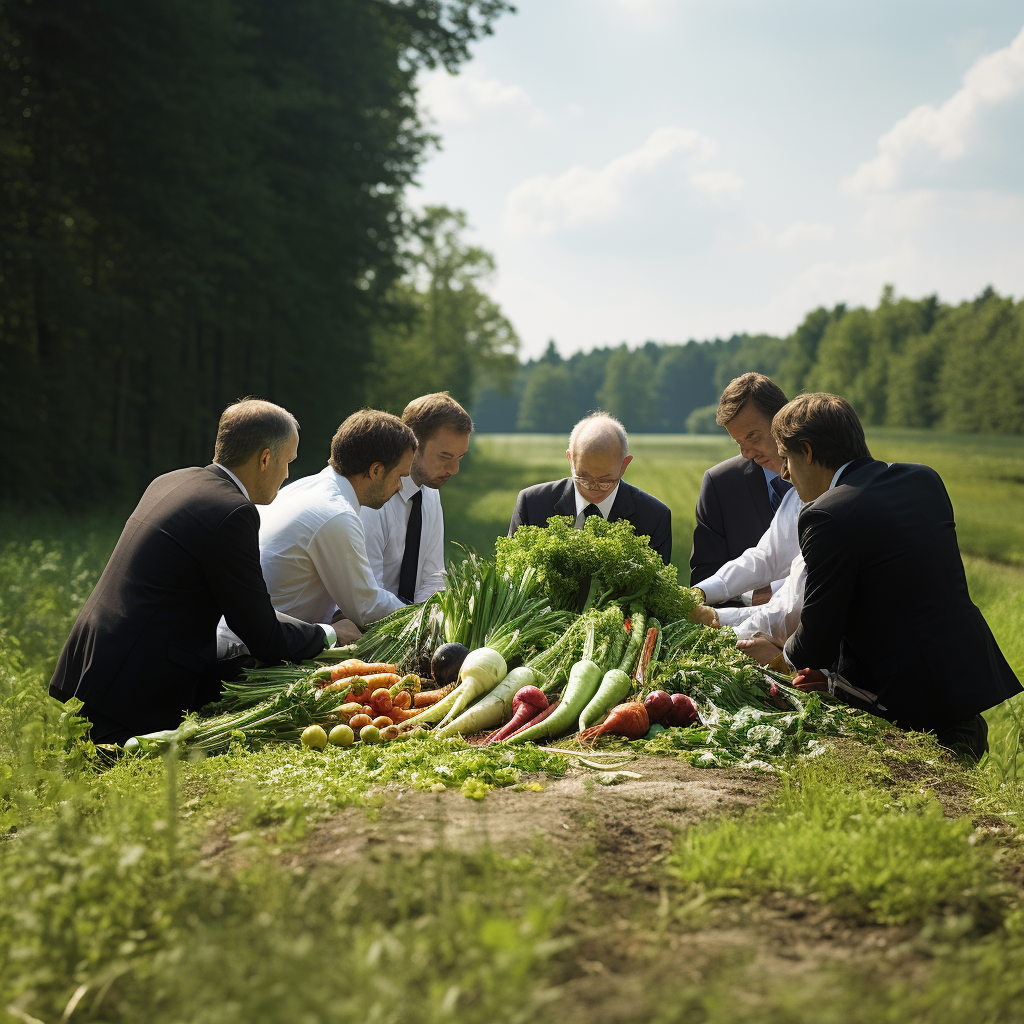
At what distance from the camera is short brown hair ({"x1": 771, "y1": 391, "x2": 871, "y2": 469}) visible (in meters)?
4.27

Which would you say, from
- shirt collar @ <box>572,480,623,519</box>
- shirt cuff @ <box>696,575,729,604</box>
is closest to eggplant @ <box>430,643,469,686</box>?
shirt cuff @ <box>696,575,729,604</box>

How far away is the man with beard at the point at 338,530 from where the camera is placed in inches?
200

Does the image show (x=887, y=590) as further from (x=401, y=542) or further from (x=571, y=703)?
(x=401, y=542)

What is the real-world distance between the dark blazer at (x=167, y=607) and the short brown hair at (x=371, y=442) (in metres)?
1.00

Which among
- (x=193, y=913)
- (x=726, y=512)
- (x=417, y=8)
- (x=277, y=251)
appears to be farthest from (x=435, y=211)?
(x=193, y=913)

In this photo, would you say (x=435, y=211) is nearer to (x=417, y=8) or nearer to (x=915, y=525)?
(x=417, y=8)

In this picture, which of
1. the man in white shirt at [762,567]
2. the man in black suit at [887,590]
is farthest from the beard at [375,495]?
the man in black suit at [887,590]

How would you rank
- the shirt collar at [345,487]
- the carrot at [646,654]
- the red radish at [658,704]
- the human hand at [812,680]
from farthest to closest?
the shirt collar at [345,487] → the human hand at [812,680] → the carrot at [646,654] → the red radish at [658,704]

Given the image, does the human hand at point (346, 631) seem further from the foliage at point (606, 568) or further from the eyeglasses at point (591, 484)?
the eyeglasses at point (591, 484)

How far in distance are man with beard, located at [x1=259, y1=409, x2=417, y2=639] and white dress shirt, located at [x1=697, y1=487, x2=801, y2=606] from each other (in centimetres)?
201

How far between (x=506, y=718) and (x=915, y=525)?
2056 mm

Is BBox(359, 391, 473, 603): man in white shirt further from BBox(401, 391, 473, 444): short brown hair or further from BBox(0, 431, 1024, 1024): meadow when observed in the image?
BBox(0, 431, 1024, 1024): meadow

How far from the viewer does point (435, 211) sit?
60156 millimetres

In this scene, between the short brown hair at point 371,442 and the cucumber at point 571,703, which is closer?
the cucumber at point 571,703
